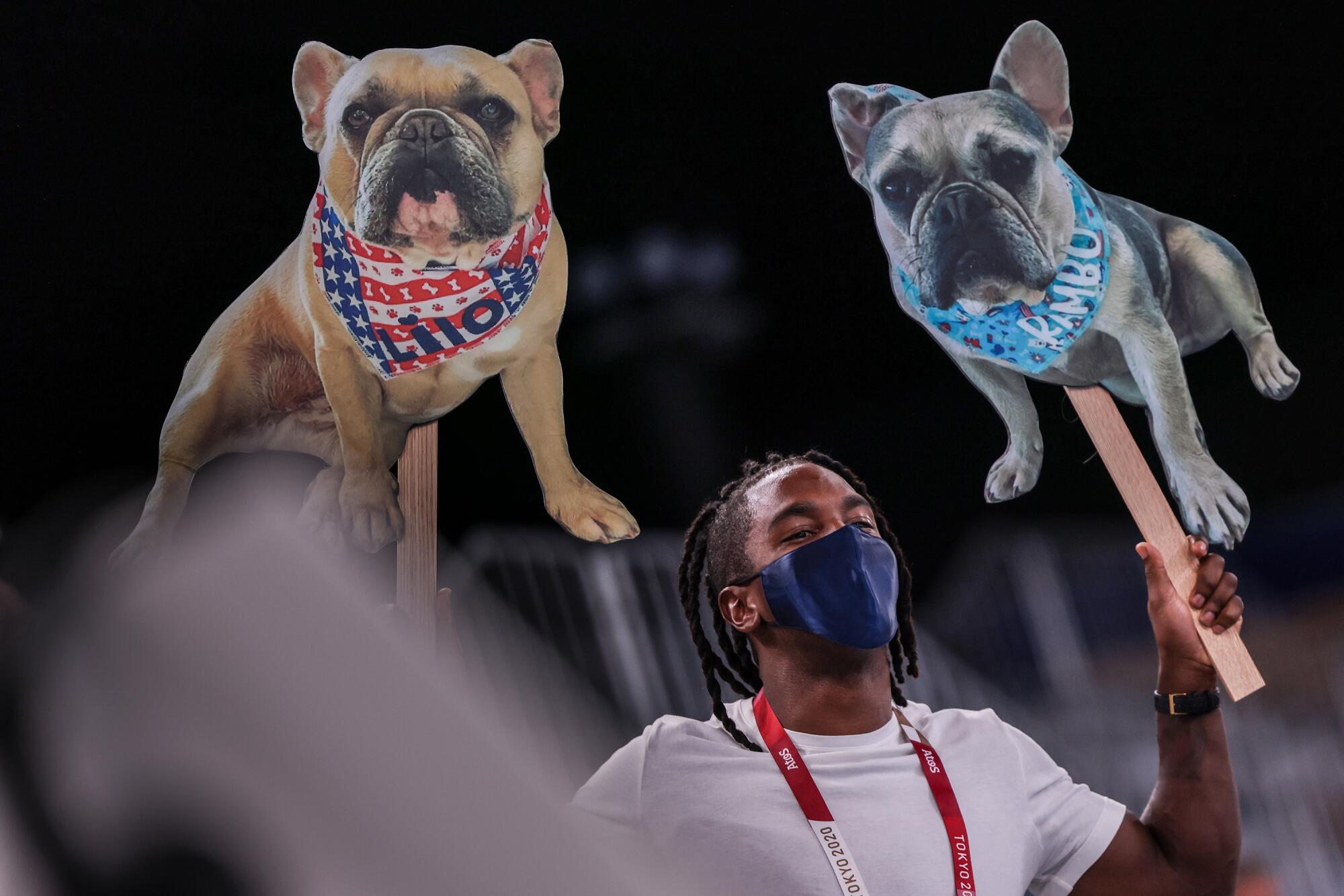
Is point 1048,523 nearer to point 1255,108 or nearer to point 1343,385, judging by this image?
point 1343,385

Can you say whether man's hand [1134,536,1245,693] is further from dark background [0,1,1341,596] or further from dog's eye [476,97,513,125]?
dog's eye [476,97,513,125]

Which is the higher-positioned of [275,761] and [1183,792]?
[275,761]

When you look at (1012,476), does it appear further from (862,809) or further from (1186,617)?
(862,809)

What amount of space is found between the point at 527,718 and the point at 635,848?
0.46m

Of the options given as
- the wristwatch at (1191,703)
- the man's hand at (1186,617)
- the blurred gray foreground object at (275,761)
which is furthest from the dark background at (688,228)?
the blurred gray foreground object at (275,761)

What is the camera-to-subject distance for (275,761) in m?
0.71

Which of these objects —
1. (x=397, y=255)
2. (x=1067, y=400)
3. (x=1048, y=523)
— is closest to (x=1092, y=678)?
(x=1048, y=523)

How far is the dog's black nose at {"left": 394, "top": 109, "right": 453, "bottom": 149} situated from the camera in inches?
75.8

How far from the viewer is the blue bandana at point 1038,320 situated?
2.08 metres

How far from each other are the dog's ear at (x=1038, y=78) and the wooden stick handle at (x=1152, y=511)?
0.48 meters

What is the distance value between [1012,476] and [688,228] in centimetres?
69

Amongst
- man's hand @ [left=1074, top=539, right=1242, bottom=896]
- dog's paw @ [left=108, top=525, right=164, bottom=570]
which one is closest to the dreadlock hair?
man's hand @ [left=1074, top=539, right=1242, bottom=896]

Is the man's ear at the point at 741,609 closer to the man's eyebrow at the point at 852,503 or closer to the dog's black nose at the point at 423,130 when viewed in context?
the man's eyebrow at the point at 852,503

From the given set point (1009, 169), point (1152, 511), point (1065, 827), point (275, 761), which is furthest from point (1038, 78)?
point (275, 761)
